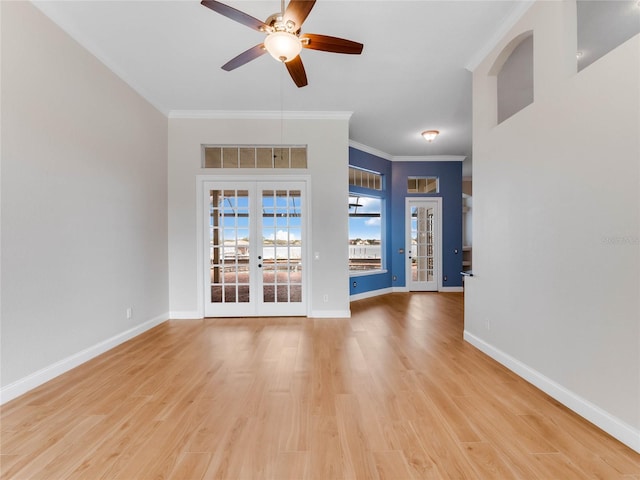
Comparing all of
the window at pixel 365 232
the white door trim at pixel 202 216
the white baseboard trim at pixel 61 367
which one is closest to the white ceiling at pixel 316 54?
the white door trim at pixel 202 216

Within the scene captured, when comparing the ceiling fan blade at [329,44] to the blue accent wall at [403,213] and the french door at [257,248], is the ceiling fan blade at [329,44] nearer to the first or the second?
the french door at [257,248]

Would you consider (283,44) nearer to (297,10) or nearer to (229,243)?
(297,10)

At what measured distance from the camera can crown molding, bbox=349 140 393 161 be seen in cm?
555

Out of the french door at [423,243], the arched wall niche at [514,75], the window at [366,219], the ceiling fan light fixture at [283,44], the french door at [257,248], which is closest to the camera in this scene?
the ceiling fan light fixture at [283,44]

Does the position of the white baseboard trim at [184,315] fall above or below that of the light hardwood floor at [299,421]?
above

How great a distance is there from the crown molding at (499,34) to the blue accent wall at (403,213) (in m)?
3.36

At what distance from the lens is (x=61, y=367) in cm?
249

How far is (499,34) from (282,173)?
308 centimetres

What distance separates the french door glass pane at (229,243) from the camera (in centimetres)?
432

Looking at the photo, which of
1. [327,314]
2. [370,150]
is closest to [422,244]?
[370,150]

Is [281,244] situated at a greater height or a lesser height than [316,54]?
lesser

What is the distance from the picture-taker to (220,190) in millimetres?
4305

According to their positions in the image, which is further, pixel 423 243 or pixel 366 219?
pixel 366 219

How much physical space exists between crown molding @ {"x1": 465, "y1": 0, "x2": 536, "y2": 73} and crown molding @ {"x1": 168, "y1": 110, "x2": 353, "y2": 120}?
5.80ft
